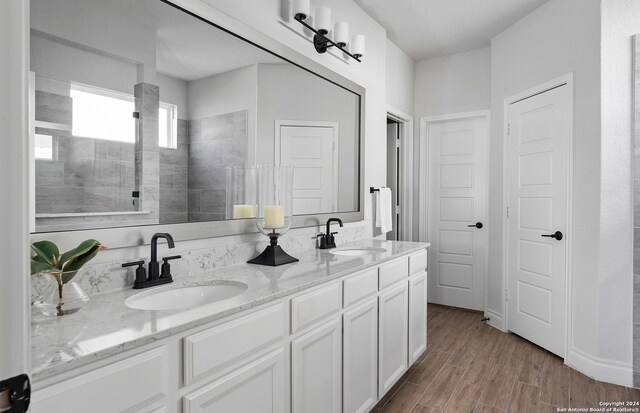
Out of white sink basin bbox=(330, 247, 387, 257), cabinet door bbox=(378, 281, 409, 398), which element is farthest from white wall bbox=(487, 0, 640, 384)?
white sink basin bbox=(330, 247, 387, 257)

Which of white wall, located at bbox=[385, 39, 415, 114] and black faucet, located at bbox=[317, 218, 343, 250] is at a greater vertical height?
white wall, located at bbox=[385, 39, 415, 114]

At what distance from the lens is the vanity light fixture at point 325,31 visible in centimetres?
215

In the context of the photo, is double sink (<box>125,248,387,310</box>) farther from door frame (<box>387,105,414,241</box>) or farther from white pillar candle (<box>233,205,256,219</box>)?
door frame (<box>387,105,414,241</box>)

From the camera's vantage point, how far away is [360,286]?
1904mm

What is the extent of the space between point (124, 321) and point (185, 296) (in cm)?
45

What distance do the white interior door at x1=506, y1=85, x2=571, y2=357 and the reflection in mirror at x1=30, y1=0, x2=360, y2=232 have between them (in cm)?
212

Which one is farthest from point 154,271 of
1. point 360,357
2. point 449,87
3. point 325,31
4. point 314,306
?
point 449,87

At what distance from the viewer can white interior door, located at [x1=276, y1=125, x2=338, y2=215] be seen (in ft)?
7.41

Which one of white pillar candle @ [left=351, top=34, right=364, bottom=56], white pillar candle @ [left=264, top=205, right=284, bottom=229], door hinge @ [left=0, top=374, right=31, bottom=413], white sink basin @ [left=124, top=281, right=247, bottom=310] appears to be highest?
white pillar candle @ [left=351, top=34, right=364, bottom=56]

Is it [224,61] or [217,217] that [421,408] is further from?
[224,61]

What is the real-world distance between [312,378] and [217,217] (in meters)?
0.84

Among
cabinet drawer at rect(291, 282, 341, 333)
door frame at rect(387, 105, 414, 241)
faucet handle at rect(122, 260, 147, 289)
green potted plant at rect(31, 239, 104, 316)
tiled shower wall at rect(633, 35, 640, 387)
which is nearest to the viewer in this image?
green potted plant at rect(31, 239, 104, 316)

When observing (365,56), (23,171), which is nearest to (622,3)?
(365,56)

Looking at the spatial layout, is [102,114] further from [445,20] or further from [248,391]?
[445,20]
